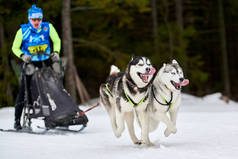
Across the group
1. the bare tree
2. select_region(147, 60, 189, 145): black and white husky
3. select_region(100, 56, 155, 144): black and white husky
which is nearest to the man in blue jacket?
select_region(100, 56, 155, 144): black and white husky

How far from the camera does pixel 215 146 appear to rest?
4.99 metres

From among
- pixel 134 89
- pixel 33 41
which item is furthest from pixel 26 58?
pixel 134 89

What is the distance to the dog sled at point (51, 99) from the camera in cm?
643

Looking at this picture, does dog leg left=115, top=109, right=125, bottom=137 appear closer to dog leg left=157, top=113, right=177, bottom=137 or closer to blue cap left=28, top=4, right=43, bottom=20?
dog leg left=157, top=113, right=177, bottom=137

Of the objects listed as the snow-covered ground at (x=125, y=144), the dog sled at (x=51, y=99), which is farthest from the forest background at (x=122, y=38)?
the snow-covered ground at (x=125, y=144)

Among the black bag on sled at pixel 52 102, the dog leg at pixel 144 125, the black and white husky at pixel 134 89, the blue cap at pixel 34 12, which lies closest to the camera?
the black and white husky at pixel 134 89

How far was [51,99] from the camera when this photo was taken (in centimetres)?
645

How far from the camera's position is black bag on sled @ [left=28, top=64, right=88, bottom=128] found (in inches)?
253

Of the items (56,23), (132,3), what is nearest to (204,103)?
(132,3)

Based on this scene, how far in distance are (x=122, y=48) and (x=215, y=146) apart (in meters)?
15.0

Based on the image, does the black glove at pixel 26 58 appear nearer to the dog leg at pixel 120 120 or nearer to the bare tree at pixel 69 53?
the dog leg at pixel 120 120

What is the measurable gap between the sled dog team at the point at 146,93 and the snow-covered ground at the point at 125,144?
1.03 ft

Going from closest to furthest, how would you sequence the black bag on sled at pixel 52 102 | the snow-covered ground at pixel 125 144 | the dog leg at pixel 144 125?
the snow-covered ground at pixel 125 144 < the dog leg at pixel 144 125 < the black bag on sled at pixel 52 102

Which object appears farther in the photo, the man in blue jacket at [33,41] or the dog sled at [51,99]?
the man in blue jacket at [33,41]
